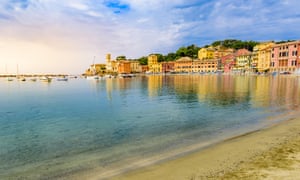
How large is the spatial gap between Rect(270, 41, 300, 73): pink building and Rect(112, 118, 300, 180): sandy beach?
349 ft

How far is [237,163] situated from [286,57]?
11419 centimetres

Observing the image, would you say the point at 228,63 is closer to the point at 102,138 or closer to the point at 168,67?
the point at 168,67

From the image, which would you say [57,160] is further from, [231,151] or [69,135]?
[231,151]

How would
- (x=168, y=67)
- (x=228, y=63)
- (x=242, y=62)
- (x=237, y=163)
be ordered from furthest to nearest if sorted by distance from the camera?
1. (x=168, y=67)
2. (x=228, y=63)
3. (x=242, y=62)
4. (x=237, y=163)

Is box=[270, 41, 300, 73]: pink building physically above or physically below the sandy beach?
above

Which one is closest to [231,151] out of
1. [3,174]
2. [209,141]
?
[209,141]

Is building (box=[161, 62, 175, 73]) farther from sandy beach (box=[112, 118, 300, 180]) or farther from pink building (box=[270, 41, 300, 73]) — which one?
sandy beach (box=[112, 118, 300, 180])

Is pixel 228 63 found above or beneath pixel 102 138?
above

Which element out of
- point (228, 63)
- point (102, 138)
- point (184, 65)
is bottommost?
point (102, 138)

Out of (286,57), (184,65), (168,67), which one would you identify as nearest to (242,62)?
(286,57)

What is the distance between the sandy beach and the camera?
654cm

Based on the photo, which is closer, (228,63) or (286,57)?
(286,57)

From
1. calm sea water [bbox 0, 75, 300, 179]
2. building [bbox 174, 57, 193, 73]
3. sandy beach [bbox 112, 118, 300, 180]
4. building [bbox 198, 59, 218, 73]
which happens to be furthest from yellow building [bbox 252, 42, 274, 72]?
sandy beach [bbox 112, 118, 300, 180]

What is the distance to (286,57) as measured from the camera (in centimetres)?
10131
